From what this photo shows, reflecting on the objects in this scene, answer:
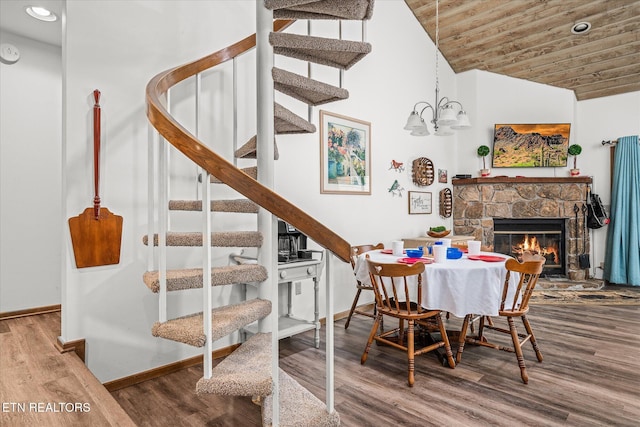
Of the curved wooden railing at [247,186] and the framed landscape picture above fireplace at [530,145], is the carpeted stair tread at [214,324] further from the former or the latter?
the framed landscape picture above fireplace at [530,145]

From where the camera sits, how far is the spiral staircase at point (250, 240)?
4.70 feet

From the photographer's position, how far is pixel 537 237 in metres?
5.68

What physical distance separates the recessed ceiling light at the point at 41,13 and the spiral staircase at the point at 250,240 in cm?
145

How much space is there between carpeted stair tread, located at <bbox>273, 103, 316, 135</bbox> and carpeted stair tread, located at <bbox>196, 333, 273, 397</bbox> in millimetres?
1335

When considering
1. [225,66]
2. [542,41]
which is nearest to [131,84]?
[225,66]

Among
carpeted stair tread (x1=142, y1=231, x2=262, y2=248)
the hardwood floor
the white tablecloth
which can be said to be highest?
carpeted stair tread (x1=142, y1=231, x2=262, y2=248)

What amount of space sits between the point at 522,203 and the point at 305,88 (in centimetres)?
465

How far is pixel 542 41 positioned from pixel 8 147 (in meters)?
6.06

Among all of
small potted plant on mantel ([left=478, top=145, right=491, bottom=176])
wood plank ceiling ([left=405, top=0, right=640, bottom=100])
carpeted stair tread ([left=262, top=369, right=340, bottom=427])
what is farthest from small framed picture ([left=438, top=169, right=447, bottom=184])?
carpeted stair tread ([left=262, top=369, right=340, bottom=427])

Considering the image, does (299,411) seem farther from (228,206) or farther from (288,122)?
(288,122)

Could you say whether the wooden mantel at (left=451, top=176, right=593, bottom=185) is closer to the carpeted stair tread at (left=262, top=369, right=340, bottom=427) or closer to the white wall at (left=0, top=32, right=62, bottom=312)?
the carpeted stair tread at (left=262, top=369, right=340, bottom=427)

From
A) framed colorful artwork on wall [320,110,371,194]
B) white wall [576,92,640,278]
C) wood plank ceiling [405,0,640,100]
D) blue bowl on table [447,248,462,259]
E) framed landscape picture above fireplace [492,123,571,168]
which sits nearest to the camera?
blue bowl on table [447,248,462,259]

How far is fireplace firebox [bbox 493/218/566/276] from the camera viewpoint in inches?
221

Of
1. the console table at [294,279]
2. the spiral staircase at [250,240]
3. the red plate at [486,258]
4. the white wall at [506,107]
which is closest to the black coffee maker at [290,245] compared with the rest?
the console table at [294,279]
